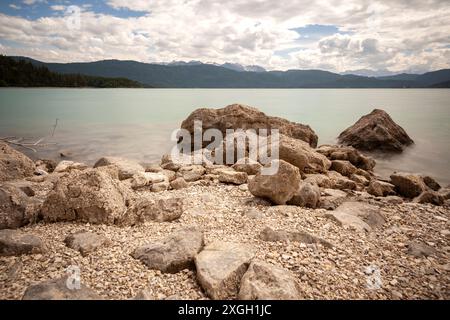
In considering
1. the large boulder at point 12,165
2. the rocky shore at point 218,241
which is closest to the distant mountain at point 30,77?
the large boulder at point 12,165

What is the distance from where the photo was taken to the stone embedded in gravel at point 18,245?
14.5 ft

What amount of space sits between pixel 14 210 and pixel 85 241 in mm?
1958

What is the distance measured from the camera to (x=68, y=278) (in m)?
3.88

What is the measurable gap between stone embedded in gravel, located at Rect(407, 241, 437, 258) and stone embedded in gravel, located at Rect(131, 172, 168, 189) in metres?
6.63

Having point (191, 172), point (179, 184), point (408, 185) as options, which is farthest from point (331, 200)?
point (191, 172)

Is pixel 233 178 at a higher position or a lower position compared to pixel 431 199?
higher

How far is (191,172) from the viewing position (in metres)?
10.1

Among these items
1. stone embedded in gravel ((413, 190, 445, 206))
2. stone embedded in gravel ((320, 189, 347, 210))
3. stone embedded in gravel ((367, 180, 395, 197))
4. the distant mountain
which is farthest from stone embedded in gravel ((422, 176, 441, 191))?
the distant mountain

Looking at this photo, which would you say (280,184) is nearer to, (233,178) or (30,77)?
(233,178)

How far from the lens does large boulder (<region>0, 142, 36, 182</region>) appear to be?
9.84 metres

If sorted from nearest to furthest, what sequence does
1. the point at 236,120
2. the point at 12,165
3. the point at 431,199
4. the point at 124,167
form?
the point at 431,199
the point at 124,167
the point at 12,165
the point at 236,120

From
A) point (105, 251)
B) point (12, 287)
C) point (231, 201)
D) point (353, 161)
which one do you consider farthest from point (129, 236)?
point (353, 161)

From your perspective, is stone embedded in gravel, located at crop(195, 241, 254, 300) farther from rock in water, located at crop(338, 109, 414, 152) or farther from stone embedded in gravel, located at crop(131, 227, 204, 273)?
rock in water, located at crop(338, 109, 414, 152)
